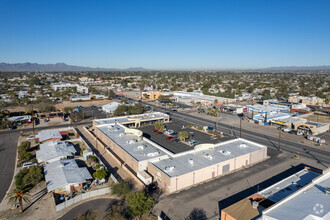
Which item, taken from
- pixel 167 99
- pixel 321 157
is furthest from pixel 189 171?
pixel 167 99

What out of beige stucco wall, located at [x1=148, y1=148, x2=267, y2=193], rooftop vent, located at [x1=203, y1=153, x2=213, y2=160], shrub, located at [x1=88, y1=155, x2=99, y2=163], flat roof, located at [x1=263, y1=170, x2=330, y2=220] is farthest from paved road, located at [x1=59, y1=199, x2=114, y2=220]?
flat roof, located at [x1=263, y1=170, x2=330, y2=220]

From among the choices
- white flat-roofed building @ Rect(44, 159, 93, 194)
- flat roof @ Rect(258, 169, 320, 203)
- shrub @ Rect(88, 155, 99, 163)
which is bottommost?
shrub @ Rect(88, 155, 99, 163)

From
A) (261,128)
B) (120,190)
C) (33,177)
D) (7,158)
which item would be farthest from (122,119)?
(261,128)

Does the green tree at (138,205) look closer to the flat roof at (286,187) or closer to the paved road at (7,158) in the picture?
the flat roof at (286,187)

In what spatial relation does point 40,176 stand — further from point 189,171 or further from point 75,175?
point 189,171

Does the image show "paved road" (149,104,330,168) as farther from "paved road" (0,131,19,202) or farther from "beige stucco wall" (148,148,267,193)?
"paved road" (0,131,19,202)

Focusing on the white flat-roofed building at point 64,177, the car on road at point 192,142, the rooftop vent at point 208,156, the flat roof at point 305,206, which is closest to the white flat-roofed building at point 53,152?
the white flat-roofed building at point 64,177
